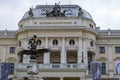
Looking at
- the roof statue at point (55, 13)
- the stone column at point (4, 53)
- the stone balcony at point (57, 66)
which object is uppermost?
the roof statue at point (55, 13)

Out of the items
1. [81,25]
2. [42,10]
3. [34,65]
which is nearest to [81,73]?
[81,25]

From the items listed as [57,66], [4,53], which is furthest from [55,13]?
[4,53]

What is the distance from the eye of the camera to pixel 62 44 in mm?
61625

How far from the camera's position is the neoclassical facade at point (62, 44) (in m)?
57.6

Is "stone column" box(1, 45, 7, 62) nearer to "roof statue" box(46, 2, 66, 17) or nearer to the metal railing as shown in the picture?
the metal railing

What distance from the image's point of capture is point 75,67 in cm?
5694

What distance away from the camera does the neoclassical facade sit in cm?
5759

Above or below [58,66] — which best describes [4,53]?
above

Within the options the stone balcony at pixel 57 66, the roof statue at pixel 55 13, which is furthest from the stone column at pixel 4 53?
the roof statue at pixel 55 13

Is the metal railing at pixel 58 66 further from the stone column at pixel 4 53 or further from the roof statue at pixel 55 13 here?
the roof statue at pixel 55 13

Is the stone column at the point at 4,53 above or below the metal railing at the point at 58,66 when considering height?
above

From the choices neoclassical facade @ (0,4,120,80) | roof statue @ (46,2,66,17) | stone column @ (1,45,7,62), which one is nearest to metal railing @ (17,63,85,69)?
neoclassical facade @ (0,4,120,80)

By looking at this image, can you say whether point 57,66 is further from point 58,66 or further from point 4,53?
point 4,53

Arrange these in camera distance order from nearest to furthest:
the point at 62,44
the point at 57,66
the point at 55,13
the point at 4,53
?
the point at 57,66 < the point at 62,44 < the point at 55,13 < the point at 4,53
